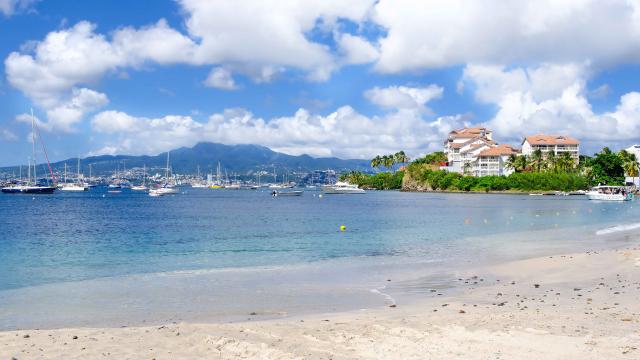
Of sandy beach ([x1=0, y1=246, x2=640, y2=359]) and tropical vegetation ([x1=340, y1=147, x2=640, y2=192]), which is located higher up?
tropical vegetation ([x1=340, y1=147, x2=640, y2=192])

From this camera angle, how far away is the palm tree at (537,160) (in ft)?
630

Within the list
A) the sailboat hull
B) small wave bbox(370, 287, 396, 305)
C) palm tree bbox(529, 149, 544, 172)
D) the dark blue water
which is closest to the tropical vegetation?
palm tree bbox(529, 149, 544, 172)

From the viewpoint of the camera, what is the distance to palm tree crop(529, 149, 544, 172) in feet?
630

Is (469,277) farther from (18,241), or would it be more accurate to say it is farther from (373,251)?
(18,241)

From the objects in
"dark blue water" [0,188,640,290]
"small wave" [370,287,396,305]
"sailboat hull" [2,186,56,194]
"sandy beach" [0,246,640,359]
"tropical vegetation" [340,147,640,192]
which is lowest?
"dark blue water" [0,188,640,290]

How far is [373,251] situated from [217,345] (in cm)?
2515

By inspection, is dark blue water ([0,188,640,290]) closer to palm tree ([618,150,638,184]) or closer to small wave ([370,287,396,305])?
small wave ([370,287,396,305])

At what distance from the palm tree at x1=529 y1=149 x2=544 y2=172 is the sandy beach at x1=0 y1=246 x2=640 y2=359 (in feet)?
605

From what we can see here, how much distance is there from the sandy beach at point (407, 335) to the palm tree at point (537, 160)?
184486mm

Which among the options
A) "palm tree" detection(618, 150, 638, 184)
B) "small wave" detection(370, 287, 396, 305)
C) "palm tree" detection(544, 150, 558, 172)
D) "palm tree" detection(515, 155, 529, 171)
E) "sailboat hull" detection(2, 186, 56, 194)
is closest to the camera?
"small wave" detection(370, 287, 396, 305)

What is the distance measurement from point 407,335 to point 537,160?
19381 centimetres

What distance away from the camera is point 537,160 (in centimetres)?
19325

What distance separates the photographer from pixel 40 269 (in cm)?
2927

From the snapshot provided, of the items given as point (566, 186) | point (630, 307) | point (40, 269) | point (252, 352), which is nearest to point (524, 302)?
point (630, 307)
